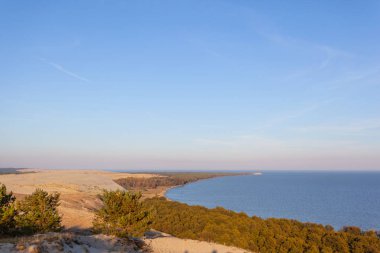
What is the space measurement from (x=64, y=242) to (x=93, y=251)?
1.30 meters

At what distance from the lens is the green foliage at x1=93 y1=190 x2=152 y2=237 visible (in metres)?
19.9

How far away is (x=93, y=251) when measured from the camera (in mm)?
14812

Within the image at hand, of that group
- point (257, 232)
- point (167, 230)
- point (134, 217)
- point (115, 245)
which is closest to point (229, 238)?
point (257, 232)

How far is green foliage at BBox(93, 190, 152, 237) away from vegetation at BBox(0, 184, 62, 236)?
10.00 feet

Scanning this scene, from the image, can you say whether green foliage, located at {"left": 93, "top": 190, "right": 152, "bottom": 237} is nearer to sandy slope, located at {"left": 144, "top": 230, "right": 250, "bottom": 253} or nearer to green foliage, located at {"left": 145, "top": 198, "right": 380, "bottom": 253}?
sandy slope, located at {"left": 144, "top": 230, "right": 250, "bottom": 253}

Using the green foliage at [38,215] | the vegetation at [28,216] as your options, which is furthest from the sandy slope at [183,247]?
the vegetation at [28,216]

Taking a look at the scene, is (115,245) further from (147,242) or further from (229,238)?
(229,238)

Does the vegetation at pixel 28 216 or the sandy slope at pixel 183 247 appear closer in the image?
the vegetation at pixel 28 216

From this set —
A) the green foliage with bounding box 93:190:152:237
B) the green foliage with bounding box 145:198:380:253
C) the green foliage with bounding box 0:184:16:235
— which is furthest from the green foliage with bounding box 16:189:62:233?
the green foliage with bounding box 145:198:380:253

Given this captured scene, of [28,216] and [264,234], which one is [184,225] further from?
[28,216]

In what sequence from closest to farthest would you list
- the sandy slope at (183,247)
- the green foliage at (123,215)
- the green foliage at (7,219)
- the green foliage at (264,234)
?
the green foliage at (7,219), the green foliage at (123,215), the sandy slope at (183,247), the green foliage at (264,234)

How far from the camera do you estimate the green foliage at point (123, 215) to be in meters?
19.9

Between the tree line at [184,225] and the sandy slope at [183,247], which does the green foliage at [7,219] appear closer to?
the tree line at [184,225]

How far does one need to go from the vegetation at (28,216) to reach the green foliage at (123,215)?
10.00 feet
